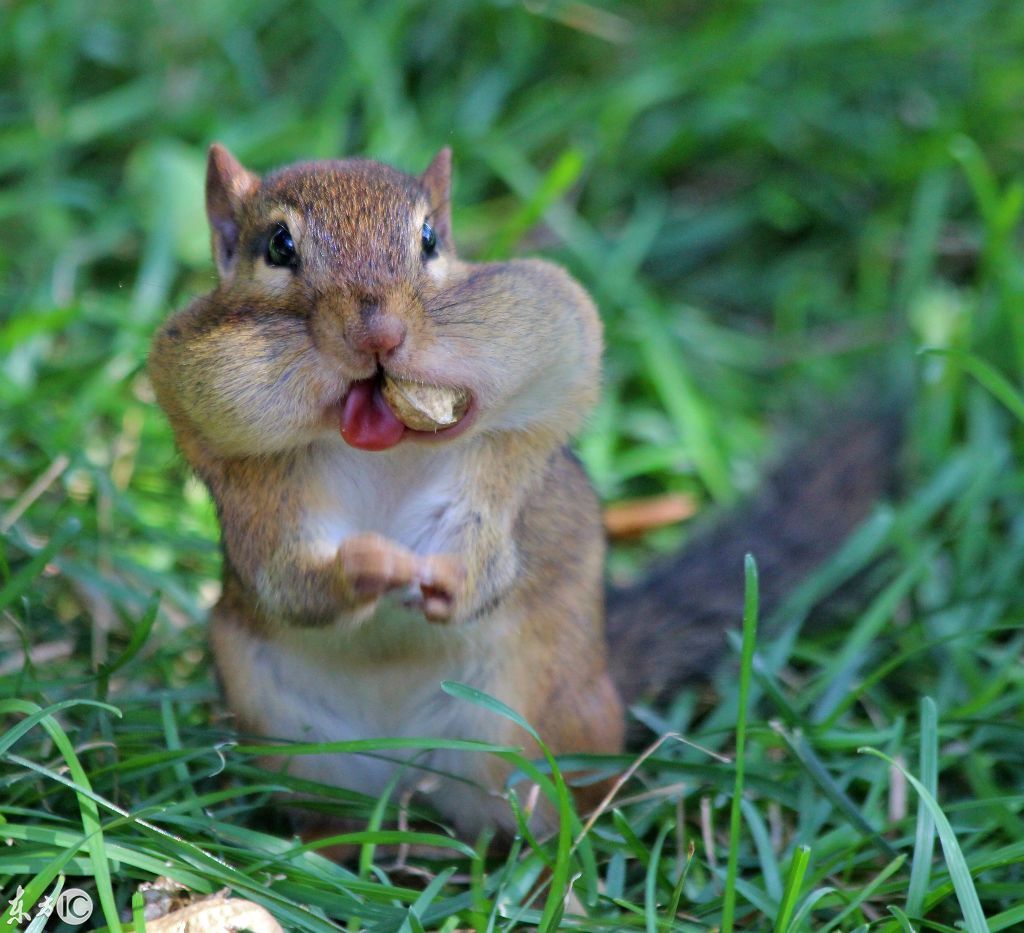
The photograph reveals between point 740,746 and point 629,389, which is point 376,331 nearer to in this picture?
point 740,746

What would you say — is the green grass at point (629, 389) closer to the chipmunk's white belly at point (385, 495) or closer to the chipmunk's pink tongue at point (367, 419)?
the chipmunk's white belly at point (385, 495)

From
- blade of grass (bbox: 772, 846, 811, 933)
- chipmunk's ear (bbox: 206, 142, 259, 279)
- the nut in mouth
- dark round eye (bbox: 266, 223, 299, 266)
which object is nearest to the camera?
blade of grass (bbox: 772, 846, 811, 933)

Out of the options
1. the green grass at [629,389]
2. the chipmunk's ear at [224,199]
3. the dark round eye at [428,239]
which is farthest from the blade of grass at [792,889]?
the chipmunk's ear at [224,199]

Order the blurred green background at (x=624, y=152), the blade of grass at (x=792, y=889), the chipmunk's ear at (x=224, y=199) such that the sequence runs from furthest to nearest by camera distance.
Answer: the blurred green background at (x=624, y=152) → the chipmunk's ear at (x=224, y=199) → the blade of grass at (x=792, y=889)

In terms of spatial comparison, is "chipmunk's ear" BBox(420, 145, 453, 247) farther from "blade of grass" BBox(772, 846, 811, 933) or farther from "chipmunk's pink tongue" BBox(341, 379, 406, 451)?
"blade of grass" BBox(772, 846, 811, 933)

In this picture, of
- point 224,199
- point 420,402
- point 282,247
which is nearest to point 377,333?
point 420,402

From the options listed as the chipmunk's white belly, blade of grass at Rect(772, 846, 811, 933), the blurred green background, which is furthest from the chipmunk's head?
the blurred green background

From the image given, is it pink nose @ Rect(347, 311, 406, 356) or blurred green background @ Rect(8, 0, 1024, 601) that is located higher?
pink nose @ Rect(347, 311, 406, 356)

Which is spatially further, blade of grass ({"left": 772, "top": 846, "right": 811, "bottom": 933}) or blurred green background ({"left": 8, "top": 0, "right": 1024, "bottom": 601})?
blurred green background ({"left": 8, "top": 0, "right": 1024, "bottom": 601})
